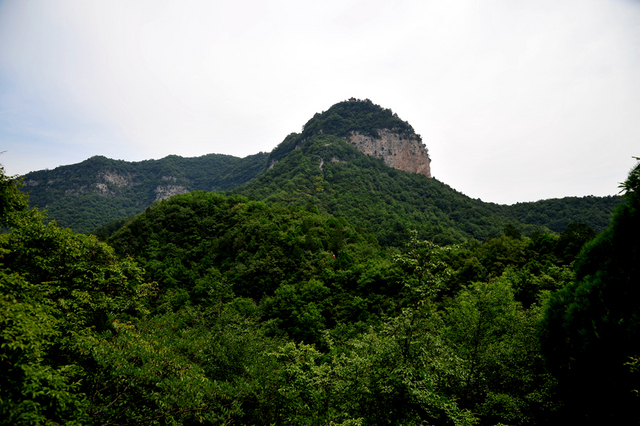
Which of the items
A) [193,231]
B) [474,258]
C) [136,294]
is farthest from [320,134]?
[136,294]

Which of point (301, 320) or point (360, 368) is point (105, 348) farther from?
point (301, 320)

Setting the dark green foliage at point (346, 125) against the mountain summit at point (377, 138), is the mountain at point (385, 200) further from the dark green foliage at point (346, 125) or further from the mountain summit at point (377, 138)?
the dark green foliage at point (346, 125)

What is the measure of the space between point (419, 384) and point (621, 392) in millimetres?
3861

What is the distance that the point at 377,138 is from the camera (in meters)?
130

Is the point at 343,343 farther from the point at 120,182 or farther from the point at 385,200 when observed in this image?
the point at 120,182

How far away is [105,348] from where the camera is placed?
815 centimetres

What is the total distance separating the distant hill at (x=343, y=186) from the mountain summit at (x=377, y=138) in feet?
1.61

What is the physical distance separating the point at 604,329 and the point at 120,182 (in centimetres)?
18913

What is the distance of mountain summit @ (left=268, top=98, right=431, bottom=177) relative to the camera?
128m

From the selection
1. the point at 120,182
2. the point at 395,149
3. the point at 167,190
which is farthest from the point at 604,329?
the point at 120,182

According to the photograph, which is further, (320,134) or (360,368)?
(320,134)

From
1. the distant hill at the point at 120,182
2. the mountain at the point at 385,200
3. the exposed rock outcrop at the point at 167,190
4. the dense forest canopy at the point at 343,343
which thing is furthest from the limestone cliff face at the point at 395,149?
the dense forest canopy at the point at 343,343

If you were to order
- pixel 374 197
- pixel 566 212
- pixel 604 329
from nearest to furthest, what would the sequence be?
pixel 604 329
pixel 566 212
pixel 374 197

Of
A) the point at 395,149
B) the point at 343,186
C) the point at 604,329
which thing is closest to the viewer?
the point at 604,329
